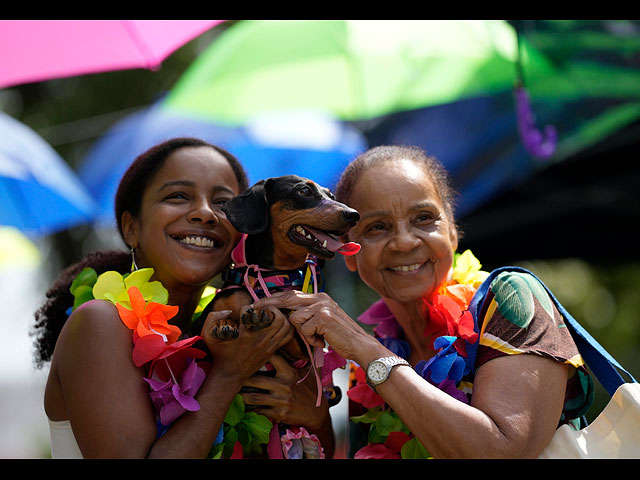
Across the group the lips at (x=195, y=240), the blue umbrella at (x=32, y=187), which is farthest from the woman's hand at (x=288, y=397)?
the blue umbrella at (x=32, y=187)

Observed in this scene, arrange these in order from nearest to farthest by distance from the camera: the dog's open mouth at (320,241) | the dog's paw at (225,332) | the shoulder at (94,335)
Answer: the shoulder at (94,335) → the dog's paw at (225,332) → the dog's open mouth at (320,241)

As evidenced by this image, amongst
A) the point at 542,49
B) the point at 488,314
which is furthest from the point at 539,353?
the point at 542,49

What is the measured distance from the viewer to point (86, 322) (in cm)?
213

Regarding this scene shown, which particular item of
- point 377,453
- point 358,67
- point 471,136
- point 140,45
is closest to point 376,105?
point 358,67

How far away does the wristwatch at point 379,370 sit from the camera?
80.9 inches

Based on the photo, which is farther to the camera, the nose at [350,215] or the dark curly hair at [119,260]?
the dark curly hair at [119,260]

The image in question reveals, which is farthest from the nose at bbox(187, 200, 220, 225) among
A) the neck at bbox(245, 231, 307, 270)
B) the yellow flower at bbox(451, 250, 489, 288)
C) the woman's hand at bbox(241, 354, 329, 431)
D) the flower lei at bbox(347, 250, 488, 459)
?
the yellow flower at bbox(451, 250, 489, 288)

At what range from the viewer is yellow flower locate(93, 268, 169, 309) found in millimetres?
2295

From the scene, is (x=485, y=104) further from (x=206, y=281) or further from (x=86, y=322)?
(x=86, y=322)

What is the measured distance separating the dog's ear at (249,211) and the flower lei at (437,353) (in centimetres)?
64

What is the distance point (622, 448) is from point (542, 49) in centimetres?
350

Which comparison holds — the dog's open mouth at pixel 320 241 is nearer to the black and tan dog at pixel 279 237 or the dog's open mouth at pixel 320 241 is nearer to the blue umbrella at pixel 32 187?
the black and tan dog at pixel 279 237

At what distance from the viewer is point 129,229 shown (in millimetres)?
2656

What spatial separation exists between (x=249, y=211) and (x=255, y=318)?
16.1 inches
